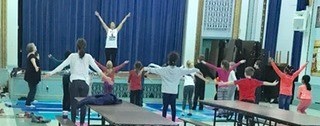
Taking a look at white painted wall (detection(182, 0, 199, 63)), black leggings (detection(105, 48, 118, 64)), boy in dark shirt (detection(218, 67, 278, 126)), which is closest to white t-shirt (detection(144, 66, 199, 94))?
boy in dark shirt (detection(218, 67, 278, 126))

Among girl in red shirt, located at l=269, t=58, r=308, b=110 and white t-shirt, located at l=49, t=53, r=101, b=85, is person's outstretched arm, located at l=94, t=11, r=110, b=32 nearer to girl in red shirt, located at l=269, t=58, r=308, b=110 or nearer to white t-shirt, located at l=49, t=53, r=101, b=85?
girl in red shirt, located at l=269, t=58, r=308, b=110

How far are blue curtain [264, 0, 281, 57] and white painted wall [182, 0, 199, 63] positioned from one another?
118 inches

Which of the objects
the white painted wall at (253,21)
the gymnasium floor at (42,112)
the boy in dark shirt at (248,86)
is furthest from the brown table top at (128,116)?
the white painted wall at (253,21)

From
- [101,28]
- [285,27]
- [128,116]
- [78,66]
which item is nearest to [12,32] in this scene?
[101,28]

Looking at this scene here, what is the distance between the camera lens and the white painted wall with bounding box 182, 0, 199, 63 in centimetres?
1619

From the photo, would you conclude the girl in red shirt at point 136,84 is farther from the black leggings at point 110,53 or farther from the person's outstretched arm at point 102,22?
the person's outstretched arm at point 102,22

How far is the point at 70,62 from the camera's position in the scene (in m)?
7.51

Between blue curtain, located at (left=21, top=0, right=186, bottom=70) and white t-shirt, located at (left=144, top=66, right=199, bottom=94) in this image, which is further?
blue curtain, located at (left=21, top=0, right=186, bottom=70)

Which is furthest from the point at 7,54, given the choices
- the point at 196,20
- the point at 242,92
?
the point at 242,92

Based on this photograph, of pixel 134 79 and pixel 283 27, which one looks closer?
pixel 134 79

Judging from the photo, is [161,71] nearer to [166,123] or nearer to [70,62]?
[70,62]

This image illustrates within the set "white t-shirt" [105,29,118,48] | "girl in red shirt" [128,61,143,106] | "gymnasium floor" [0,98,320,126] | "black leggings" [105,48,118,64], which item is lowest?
"gymnasium floor" [0,98,320,126]

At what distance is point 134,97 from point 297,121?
5264mm

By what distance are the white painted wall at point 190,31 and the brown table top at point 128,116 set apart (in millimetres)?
9655
